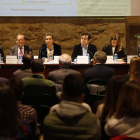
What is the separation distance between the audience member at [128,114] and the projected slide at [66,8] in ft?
17.3

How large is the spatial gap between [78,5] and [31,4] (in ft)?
4.01

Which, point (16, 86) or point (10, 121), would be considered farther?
point (16, 86)

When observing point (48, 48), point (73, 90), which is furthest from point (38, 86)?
point (48, 48)

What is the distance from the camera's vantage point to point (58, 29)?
22.9 feet

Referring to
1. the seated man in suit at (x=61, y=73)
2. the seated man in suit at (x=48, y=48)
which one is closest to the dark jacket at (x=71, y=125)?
the seated man in suit at (x=61, y=73)

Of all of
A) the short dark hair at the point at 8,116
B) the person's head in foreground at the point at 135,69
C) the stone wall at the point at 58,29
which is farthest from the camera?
the stone wall at the point at 58,29

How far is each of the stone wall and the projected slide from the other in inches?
14.1

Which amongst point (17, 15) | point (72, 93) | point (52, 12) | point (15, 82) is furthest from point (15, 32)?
point (72, 93)

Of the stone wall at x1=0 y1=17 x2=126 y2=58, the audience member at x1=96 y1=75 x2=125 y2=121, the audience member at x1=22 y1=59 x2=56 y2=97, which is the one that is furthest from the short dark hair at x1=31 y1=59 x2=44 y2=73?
the stone wall at x1=0 y1=17 x2=126 y2=58

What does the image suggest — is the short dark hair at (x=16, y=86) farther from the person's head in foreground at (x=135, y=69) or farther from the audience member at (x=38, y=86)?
the person's head in foreground at (x=135, y=69)

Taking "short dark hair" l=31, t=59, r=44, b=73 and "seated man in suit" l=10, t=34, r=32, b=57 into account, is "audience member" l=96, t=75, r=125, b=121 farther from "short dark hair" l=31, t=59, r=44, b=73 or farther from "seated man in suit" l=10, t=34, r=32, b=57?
"seated man in suit" l=10, t=34, r=32, b=57

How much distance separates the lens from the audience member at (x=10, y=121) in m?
1.31

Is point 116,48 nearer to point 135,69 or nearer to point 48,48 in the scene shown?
point 48,48

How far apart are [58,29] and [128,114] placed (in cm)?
567
